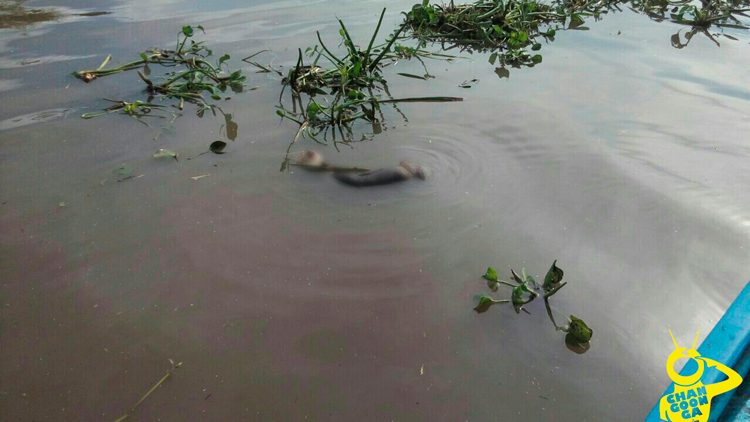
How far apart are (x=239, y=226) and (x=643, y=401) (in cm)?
163

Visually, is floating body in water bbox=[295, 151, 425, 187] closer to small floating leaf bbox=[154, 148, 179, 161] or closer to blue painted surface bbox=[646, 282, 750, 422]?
small floating leaf bbox=[154, 148, 179, 161]

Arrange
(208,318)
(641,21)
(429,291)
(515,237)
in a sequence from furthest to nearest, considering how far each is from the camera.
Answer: (641,21) < (515,237) < (429,291) < (208,318)

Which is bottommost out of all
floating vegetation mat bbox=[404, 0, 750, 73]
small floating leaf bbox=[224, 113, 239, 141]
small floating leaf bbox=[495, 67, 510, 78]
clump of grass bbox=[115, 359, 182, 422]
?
clump of grass bbox=[115, 359, 182, 422]

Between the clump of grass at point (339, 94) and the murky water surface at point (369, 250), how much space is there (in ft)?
0.45

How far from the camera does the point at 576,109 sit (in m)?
3.31

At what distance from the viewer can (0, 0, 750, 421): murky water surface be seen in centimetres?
168

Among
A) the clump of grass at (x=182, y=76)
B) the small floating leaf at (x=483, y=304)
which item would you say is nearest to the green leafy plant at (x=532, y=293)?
the small floating leaf at (x=483, y=304)

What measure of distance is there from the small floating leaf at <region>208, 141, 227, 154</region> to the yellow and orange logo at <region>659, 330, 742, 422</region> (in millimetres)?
2270

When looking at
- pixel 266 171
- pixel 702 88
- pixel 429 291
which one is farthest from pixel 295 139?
pixel 702 88

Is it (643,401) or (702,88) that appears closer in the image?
(643,401)

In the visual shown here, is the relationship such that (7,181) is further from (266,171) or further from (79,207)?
(266,171)

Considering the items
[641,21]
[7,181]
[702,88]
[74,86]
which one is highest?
[641,21]

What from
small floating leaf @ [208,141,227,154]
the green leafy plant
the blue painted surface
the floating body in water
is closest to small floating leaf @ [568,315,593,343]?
the green leafy plant

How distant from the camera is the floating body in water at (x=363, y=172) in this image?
2.59 m
